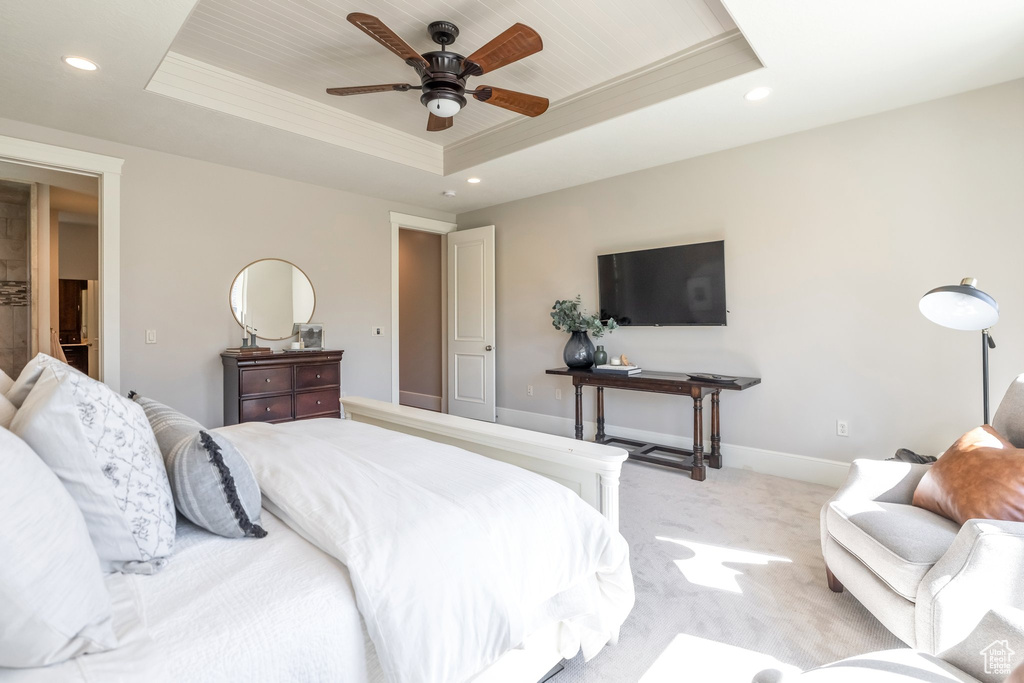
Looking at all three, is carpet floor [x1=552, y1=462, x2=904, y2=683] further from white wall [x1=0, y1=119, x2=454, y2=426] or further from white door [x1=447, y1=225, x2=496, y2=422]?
white wall [x1=0, y1=119, x2=454, y2=426]

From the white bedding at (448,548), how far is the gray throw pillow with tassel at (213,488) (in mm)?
95

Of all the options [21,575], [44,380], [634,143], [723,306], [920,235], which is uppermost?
[634,143]

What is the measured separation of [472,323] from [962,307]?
4.22 meters

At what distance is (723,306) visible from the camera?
149 inches

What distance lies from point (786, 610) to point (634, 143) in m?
3.08

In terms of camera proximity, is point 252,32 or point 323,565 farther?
point 252,32

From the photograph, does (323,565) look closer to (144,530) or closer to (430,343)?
(144,530)

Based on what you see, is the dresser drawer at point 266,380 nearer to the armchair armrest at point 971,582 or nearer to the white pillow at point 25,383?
the white pillow at point 25,383

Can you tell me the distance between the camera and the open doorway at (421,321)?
6395 mm

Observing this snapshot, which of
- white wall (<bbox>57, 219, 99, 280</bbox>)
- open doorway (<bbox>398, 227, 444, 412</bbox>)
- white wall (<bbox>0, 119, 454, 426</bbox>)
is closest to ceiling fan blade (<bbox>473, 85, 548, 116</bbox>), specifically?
white wall (<bbox>0, 119, 454, 426</bbox>)

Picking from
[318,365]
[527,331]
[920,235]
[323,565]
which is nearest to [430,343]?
[527,331]

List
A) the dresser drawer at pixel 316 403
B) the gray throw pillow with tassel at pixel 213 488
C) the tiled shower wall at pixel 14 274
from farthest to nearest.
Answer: the tiled shower wall at pixel 14 274 → the dresser drawer at pixel 316 403 → the gray throw pillow with tassel at pixel 213 488

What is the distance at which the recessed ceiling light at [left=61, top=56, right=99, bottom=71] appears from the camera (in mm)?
2424

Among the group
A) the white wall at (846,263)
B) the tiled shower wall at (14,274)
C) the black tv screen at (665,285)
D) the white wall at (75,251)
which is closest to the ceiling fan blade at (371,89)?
the white wall at (846,263)
